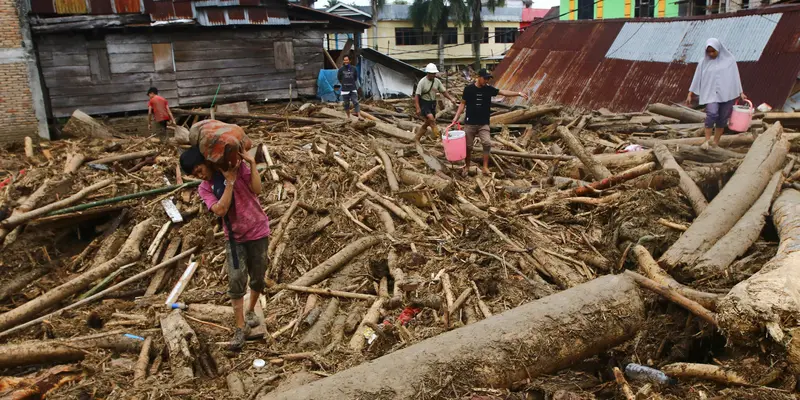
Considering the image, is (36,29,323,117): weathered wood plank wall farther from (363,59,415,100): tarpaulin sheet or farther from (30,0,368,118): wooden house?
(363,59,415,100): tarpaulin sheet

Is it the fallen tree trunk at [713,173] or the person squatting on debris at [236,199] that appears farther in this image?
the fallen tree trunk at [713,173]

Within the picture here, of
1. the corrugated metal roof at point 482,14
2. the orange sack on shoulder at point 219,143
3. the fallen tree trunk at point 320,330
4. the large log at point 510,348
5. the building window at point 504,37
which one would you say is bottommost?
the fallen tree trunk at point 320,330

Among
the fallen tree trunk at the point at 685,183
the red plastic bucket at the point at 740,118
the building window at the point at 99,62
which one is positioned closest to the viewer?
the fallen tree trunk at the point at 685,183

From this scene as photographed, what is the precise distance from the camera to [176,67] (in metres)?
17.2

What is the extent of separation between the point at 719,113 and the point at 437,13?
128 ft

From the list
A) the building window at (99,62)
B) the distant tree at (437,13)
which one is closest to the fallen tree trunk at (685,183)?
the building window at (99,62)

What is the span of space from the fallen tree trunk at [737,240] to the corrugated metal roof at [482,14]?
4464 cm

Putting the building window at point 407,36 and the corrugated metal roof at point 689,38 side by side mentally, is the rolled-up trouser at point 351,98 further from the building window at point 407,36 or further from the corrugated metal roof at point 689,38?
the building window at point 407,36

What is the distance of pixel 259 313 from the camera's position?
547 cm

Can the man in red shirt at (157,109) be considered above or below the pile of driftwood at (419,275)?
above

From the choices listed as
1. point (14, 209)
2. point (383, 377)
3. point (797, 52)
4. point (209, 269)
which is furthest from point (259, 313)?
point (797, 52)

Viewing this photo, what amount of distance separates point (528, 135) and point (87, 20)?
1175cm

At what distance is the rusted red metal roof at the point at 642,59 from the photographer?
1271cm

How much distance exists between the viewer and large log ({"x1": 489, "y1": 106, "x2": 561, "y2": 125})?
44.4 ft
